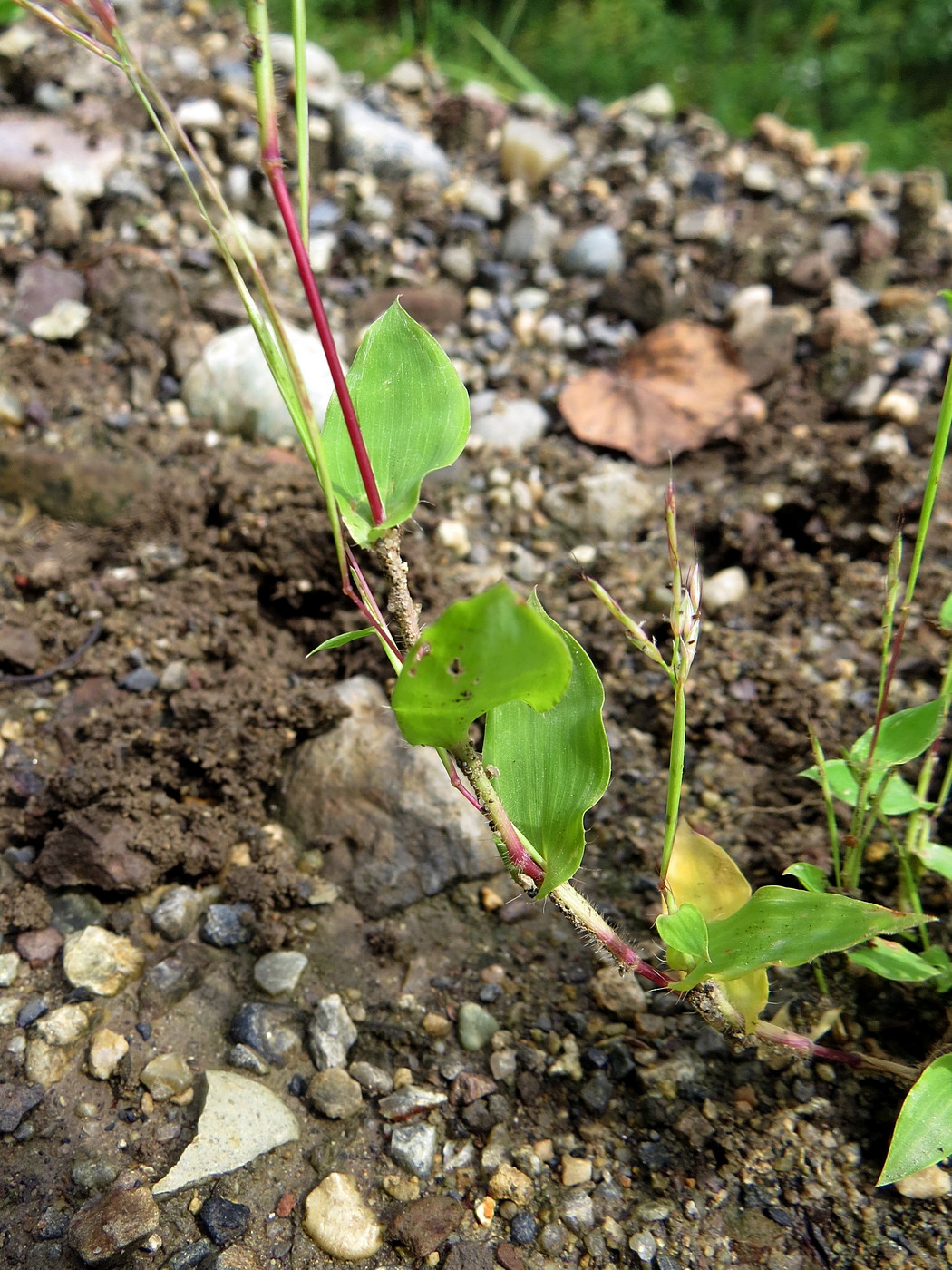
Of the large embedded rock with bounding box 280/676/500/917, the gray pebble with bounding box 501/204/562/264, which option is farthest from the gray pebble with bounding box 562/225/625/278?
the large embedded rock with bounding box 280/676/500/917

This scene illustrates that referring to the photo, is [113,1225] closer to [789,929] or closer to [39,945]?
[39,945]

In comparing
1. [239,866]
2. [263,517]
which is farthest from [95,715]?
[263,517]

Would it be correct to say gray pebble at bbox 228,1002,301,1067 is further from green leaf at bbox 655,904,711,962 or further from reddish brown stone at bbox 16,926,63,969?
green leaf at bbox 655,904,711,962

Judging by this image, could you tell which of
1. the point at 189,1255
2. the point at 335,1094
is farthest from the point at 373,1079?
the point at 189,1255

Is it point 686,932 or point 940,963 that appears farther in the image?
point 940,963

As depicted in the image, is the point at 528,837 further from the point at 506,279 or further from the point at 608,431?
the point at 506,279

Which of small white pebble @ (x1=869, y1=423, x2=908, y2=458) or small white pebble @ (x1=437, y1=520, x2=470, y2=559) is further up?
small white pebble @ (x1=869, y1=423, x2=908, y2=458)

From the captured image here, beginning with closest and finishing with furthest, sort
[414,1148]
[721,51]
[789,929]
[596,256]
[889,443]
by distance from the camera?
[789,929], [414,1148], [889,443], [596,256], [721,51]
